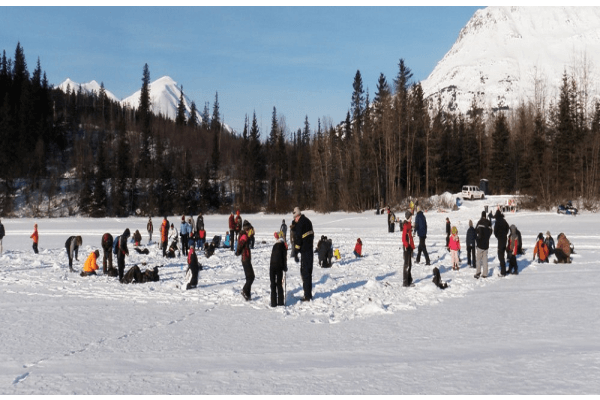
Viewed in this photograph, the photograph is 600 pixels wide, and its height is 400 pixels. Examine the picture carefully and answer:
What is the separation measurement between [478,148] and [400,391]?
214 feet

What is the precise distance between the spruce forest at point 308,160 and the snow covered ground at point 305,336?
38.5 metres

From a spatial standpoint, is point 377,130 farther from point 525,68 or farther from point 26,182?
point 525,68

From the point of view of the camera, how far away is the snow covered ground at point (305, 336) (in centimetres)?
535

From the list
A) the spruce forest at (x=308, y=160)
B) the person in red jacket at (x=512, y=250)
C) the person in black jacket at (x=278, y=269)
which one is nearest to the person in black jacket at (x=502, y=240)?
the person in red jacket at (x=512, y=250)

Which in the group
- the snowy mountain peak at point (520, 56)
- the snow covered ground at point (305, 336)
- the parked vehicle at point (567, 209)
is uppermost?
the snowy mountain peak at point (520, 56)

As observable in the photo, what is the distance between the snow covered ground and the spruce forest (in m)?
38.5

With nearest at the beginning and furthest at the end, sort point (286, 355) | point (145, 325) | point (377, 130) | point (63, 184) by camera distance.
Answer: point (286, 355) → point (145, 325) → point (377, 130) → point (63, 184)

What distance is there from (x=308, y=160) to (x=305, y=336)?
70285mm

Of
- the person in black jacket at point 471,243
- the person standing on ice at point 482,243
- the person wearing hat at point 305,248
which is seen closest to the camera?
the person wearing hat at point 305,248

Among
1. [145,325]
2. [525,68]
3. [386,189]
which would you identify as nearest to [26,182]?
[386,189]

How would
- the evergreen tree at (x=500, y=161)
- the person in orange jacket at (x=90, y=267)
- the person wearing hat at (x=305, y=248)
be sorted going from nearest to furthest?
the person wearing hat at (x=305, y=248)
the person in orange jacket at (x=90, y=267)
the evergreen tree at (x=500, y=161)

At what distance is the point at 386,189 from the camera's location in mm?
54219

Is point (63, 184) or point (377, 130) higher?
point (377, 130)

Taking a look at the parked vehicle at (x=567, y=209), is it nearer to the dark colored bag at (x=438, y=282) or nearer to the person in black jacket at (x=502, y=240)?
the person in black jacket at (x=502, y=240)
